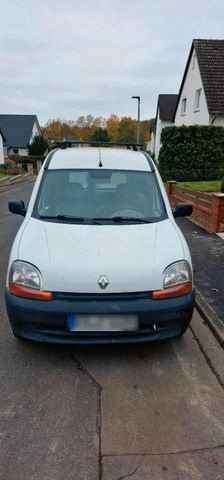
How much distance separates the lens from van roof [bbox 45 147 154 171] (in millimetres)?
4242

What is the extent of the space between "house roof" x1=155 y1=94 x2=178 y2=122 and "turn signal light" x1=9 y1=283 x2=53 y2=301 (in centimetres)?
3700

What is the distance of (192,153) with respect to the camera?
16.1 meters

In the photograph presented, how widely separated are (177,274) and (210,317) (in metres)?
1.21

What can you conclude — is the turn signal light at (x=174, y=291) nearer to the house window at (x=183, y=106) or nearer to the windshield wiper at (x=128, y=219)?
the windshield wiper at (x=128, y=219)

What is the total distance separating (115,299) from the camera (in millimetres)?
2828

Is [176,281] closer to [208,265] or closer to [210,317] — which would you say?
[210,317]

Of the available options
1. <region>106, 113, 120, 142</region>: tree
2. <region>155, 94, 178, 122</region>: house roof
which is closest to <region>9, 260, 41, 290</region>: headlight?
<region>155, 94, 178, 122</region>: house roof

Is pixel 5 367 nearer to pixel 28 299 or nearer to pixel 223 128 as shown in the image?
pixel 28 299

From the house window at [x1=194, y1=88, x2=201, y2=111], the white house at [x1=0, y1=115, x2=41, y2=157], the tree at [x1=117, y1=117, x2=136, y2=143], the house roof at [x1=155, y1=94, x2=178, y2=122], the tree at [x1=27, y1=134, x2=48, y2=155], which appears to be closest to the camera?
the house window at [x1=194, y1=88, x2=201, y2=111]

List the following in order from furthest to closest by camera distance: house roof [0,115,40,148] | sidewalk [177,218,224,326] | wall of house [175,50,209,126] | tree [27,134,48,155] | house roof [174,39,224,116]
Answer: house roof [0,115,40,148]
tree [27,134,48,155]
wall of house [175,50,209,126]
house roof [174,39,224,116]
sidewalk [177,218,224,326]

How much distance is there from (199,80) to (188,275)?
21811mm

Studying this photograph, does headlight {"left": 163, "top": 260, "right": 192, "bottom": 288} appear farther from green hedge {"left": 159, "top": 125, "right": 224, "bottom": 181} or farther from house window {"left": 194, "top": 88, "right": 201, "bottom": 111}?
house window {"left": 194, "top": 88, "right": 201, "bottom": 111}

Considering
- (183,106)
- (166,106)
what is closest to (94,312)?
(183,106)

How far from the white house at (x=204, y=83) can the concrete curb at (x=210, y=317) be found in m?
17.8
